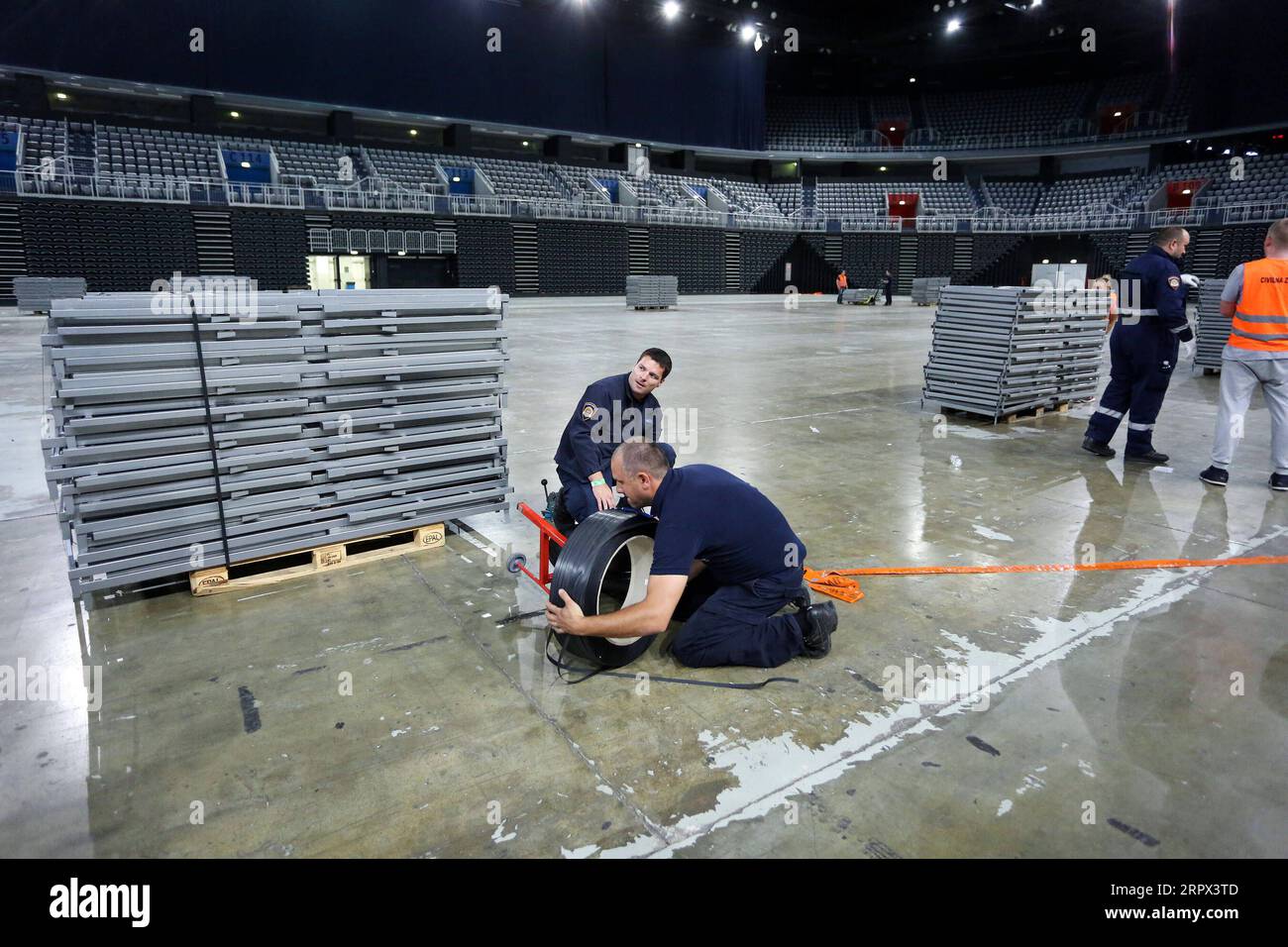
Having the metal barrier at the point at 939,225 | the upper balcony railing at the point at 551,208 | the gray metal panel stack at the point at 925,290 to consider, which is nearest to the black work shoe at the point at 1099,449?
the upper balcony railing at the point at 551,208

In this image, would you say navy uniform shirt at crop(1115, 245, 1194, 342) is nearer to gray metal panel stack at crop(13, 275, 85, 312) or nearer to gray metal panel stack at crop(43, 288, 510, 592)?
gray metal panel stack at crop(43, 288, 510, 592)

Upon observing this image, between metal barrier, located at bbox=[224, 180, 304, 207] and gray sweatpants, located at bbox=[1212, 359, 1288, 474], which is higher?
metal barrier, located at bbox=[224, 180, 304, 207]

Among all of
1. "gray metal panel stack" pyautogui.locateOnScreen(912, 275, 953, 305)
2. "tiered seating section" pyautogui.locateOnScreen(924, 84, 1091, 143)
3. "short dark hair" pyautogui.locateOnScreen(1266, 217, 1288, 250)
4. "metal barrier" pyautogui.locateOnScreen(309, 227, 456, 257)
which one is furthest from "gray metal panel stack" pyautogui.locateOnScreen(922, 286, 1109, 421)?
"tiered seating section" pyautogui.locateOnScreen(924, 84, 1091, 143)

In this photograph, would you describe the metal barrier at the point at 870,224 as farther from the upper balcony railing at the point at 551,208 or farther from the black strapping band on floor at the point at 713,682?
the black strapping band on floor at the point at 713,682

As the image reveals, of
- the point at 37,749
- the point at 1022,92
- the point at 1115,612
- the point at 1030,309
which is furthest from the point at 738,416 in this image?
the point at 1022,92

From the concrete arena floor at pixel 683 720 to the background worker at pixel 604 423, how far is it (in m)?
0.63

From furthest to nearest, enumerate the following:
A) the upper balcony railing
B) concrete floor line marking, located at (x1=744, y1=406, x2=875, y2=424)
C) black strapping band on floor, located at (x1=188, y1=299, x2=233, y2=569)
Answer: the upper balcony railing
concrete floor line marking, located at (x1=744, y1=406, x2=875, y2=424)
black strapping band on floor, located at (x1=188, y1=299, x2=233, y2=569)

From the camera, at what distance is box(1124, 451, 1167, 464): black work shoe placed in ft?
22.1

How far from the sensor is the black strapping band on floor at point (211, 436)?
3.76 m

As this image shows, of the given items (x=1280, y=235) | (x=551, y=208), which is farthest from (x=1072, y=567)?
(x=551, y=208)

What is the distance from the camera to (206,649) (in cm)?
337

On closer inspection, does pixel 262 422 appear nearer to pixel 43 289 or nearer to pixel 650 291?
pixel 43 289

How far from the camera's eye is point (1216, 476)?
6.11 meters

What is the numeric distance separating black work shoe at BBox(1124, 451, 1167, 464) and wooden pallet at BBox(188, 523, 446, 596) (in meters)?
6.26
